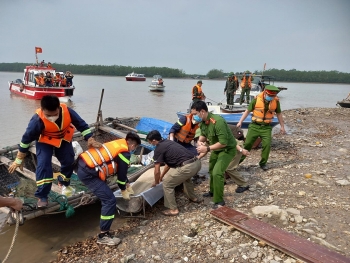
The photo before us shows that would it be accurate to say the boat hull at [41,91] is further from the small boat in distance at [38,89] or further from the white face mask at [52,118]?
the white face mask at [52,118]

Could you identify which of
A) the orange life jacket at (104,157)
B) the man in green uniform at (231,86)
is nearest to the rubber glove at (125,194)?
the orange life jacket at (104,157)

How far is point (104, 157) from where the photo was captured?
3.37 m

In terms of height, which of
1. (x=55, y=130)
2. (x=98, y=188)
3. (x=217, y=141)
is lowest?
(x=98, y=188)

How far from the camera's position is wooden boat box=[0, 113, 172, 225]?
370 centimetres

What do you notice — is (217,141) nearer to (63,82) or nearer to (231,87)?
(231,87)

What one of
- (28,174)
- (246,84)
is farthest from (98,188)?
(246,84)

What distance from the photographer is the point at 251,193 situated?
187 inches

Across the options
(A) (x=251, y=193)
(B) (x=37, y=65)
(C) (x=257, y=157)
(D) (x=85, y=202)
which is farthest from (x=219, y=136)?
(B) (x=37, y=65)

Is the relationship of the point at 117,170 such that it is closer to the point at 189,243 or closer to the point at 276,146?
the point at 189,243

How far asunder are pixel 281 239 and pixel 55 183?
3.69 m

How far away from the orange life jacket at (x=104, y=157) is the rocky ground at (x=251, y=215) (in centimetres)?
102

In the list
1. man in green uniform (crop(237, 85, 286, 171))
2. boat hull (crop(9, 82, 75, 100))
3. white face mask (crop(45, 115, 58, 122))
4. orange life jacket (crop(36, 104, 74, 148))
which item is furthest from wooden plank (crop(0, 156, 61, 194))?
boat hull (crop(9, 82, 75, 100))

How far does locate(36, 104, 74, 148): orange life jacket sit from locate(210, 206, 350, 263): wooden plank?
2.33 metres

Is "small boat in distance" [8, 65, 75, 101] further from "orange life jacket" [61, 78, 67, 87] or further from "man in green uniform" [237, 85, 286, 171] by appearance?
"man in green uniform" [237, 85, 286, 171]
